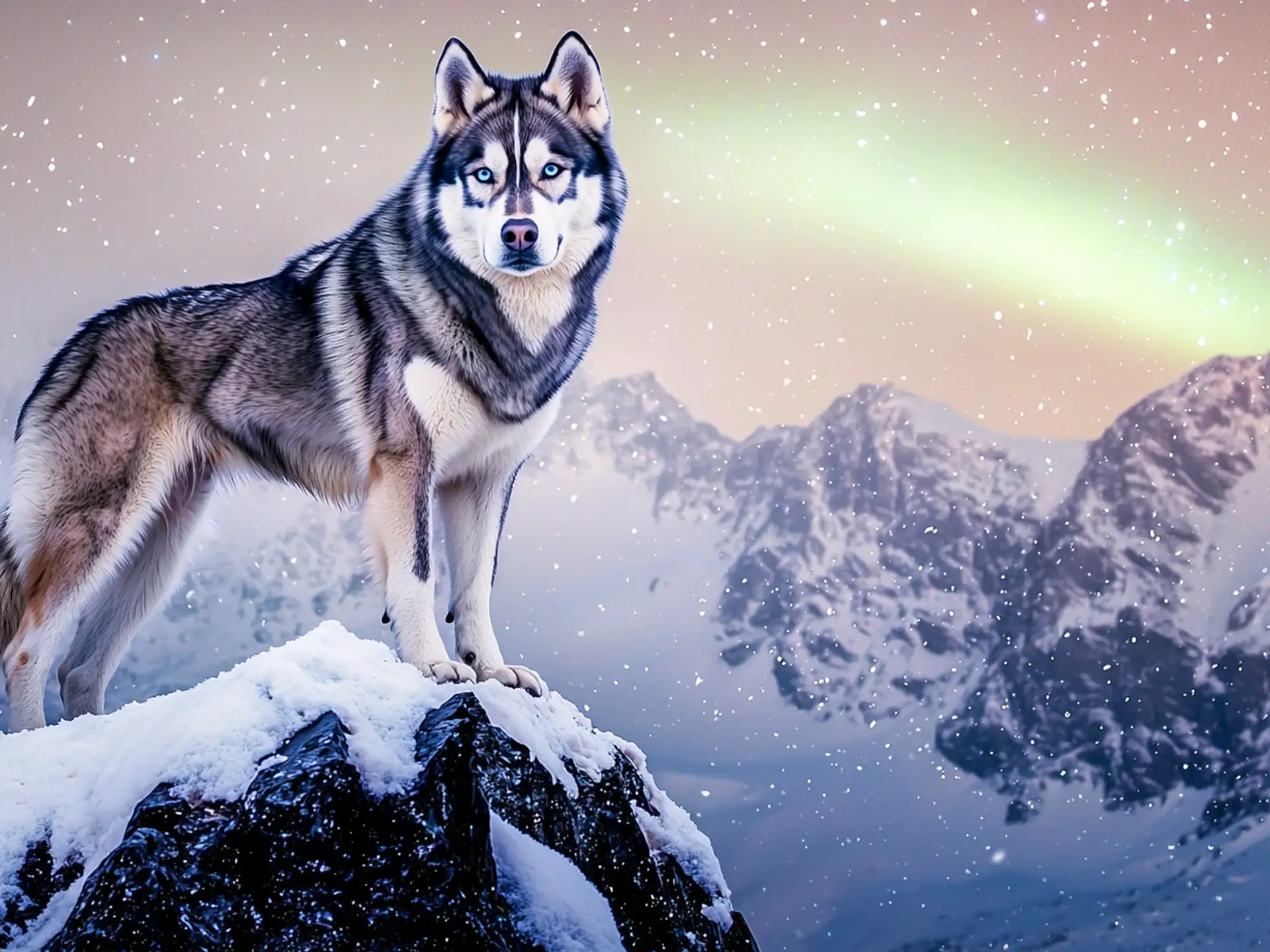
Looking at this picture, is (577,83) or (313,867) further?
(577,83)

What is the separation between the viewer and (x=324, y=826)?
2.04 m

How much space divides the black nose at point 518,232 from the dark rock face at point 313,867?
133cm

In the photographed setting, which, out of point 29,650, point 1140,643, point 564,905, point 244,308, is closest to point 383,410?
point 244,308

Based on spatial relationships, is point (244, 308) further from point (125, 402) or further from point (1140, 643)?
point (1140, 643)

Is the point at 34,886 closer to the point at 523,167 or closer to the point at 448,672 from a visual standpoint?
the point at 448,672

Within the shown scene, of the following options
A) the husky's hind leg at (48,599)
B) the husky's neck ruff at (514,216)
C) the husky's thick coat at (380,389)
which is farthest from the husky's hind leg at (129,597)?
the husky's neck ruff at (514,216)

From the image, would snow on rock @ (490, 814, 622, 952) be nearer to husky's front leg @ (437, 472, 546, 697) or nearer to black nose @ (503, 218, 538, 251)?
husky's front leg @ (437, 472, 546, 697)

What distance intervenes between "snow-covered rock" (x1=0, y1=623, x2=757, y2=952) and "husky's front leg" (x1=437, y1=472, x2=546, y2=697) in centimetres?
34

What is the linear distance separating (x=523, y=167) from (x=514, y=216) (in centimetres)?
18

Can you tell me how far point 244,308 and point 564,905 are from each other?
7.05 feet

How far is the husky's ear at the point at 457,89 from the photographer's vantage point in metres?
3.12

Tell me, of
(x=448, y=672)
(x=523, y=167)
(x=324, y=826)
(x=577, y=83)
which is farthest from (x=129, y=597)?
(x=577, y=83)

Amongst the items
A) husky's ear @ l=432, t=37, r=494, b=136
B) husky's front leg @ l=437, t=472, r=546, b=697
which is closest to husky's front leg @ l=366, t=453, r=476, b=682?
husky's front leg @ l=437, t=472, r=546, b=697

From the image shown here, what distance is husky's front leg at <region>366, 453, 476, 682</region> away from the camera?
9.36ft
